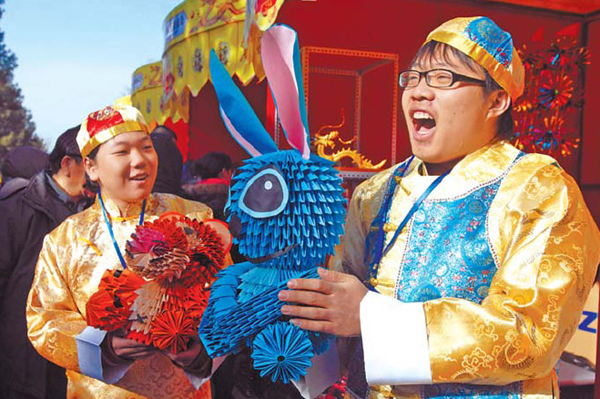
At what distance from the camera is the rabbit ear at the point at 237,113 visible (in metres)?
1.25

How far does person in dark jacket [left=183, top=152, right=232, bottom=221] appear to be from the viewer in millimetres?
3469

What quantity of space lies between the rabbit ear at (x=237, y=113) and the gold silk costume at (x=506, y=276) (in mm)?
452

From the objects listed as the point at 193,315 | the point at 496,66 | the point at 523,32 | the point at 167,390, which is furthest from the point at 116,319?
the point at 523,32

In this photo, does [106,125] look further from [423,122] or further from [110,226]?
[423,122]

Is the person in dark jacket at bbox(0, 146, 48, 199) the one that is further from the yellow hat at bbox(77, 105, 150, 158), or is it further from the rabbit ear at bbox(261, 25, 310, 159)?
the rabbit ear at bbox(261, 25, 310, 159)

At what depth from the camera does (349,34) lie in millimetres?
4934

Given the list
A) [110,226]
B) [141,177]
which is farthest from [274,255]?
[110,226]

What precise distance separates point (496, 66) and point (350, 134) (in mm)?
3985

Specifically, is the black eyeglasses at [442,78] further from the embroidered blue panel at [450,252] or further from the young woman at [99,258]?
the young woman at [99,258]

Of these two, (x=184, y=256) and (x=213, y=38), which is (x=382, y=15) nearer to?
(x=213, y=38)

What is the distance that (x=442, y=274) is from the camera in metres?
1.29

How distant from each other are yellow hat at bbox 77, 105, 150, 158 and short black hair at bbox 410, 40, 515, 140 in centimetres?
113

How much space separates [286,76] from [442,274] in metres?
0.60

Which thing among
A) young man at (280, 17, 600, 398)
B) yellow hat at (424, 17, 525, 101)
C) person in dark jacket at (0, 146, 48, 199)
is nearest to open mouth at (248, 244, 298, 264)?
young man at (280, 17, 600, 398)
